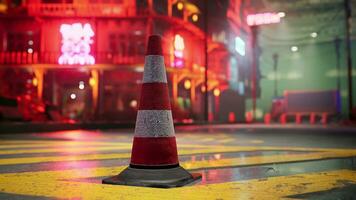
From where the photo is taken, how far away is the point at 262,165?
5.55 meters

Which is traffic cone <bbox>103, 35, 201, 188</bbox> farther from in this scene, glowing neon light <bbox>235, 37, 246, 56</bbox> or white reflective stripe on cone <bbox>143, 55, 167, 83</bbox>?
glowing neon light <bbox>235, 37, 246, 56</bbox>

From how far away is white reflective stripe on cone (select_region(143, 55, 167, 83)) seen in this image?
432 centimetres

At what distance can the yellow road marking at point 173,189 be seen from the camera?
344 cm

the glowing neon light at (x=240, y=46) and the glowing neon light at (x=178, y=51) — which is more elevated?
the glowing neon light at (x=240, y=46)

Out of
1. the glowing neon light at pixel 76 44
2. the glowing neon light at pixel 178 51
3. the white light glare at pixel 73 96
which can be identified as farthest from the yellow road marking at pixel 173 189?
the white light glare at pixel 73 96

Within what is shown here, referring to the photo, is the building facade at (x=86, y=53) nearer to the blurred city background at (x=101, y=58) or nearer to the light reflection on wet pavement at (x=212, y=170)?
the blurred city background at (x=101, y=58)

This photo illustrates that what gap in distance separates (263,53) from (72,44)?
129 feet

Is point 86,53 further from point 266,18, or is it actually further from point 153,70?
point 266,18

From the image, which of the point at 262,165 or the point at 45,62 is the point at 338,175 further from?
the point at 45,62

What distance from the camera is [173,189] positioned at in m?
3.72

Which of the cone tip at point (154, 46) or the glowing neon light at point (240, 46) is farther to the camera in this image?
the glowing neon light at point (240, 46)

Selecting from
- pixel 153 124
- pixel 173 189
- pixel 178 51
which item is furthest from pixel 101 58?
pixel 173 189

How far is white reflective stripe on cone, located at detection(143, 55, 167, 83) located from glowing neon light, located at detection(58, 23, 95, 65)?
2573cm

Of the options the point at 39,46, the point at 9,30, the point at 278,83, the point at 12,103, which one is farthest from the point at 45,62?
the point at 278,83
